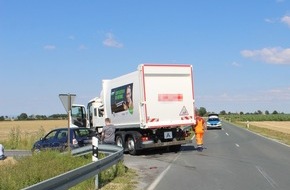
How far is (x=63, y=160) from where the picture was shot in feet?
44.0

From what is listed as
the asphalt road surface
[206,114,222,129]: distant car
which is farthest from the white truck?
[206,114,222,129]: distant car

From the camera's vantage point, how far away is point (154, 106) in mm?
20500

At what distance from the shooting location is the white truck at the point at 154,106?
66.6ft

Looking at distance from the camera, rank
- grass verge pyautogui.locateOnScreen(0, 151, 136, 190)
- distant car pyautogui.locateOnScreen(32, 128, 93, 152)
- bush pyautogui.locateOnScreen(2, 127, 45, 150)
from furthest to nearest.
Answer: bush pyautogui.locateOnScreen(2, 127, 45, 150)
distant car pyautogui.locateOnScreen(32, 128, 93, 152)
grass verge pyautogui.locateOnScreen(0, 151, 136, 190)

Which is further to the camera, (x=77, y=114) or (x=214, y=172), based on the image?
(x=77, y=114)

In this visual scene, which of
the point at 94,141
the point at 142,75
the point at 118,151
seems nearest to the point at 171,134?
the point at 142,75

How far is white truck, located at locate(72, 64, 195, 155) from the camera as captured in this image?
20.3 meters

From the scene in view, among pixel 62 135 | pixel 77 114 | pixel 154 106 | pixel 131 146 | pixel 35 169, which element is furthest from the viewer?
pixel 77 114

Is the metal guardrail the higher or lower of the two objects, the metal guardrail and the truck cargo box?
the lower

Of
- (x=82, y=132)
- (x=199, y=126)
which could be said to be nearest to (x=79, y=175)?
(x=82, y=132)

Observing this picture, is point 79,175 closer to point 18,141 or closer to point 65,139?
point 65,139

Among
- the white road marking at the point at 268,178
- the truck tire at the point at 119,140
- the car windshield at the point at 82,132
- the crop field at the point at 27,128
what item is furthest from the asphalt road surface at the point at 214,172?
the crop field at the point at 27,128

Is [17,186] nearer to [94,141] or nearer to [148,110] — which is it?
[94,141]

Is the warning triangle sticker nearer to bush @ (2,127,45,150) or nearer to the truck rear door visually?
the truck rear door
